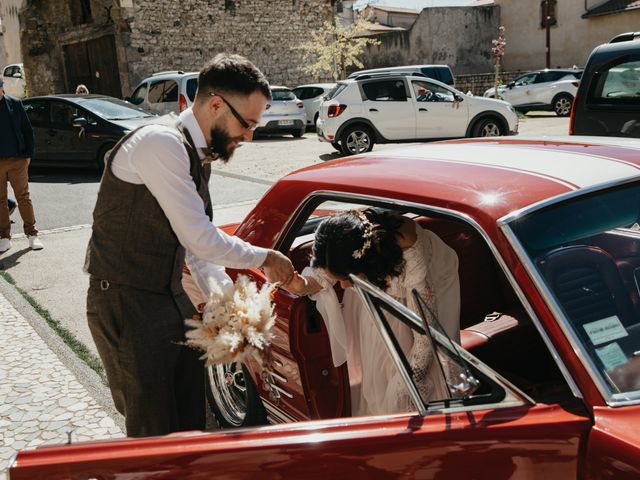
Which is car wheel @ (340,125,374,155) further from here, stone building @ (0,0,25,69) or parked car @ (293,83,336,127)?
stone building @ (0,0,25,69)

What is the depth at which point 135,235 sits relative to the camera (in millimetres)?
2197

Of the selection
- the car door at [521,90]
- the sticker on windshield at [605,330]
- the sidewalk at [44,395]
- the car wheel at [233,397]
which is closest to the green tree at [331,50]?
the car door at [521,90]

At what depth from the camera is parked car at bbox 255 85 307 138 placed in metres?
18.1

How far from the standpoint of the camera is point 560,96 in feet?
73.5

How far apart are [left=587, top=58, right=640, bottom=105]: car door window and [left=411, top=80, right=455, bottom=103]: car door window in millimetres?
7785

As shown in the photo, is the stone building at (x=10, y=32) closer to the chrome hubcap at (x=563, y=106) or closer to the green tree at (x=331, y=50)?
the green tree at (x=331, y=50)

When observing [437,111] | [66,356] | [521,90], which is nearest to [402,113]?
[437,111]

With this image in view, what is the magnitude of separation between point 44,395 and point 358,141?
11168 mm

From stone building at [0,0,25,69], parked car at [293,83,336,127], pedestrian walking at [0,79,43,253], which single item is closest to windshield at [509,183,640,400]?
pedestrian walking at [0,79,43,253]

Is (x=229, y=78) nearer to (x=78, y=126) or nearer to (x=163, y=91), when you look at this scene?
(x=78, y=126)

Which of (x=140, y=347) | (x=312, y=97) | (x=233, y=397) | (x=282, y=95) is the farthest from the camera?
(x=312, y=97)

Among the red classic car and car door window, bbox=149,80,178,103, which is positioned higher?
car door window, bbox=149,80,178,103

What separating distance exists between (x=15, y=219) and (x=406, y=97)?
28.1 feet

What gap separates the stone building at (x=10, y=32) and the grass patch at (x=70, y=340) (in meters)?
28.6
